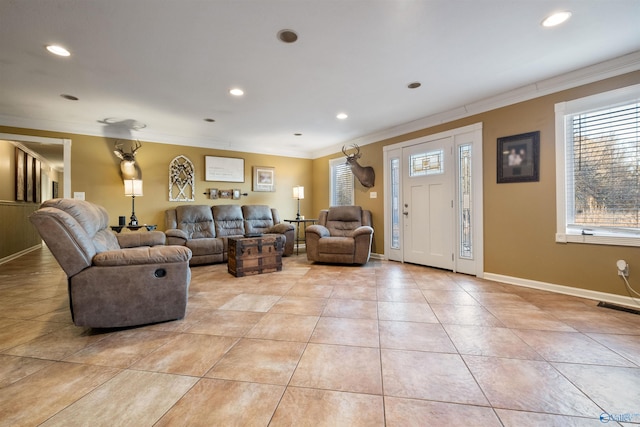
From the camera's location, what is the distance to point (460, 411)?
4.01 ft

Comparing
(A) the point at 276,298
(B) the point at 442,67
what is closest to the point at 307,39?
(B) the point at 442,67

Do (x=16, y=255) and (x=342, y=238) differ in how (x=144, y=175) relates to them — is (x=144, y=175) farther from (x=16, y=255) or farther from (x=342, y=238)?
(x=342, y=238)

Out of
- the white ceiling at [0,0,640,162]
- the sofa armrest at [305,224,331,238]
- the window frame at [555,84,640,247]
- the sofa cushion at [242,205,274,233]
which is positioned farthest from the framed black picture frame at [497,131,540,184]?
the sofa cushion at [242,205,274,233]

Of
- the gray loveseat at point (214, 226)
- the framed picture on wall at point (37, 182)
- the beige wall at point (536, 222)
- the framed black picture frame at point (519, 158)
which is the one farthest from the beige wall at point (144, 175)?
the framed black picture frame at point (519, 158)

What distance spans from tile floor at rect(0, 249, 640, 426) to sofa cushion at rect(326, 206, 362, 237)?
7.58ft

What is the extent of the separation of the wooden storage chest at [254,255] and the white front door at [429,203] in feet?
7.32

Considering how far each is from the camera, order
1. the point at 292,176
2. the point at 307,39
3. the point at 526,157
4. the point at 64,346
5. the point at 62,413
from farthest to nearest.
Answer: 1. the point at 292,176
2. the point at 526,157
3. the point at 307,39
4. the point at 64,346
5. the point at 62,413

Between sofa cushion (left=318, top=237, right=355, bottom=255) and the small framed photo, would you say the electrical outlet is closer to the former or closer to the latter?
sofa cushion (left=318, top=237, right=355, bottom=255)

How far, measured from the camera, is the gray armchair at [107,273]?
189cm

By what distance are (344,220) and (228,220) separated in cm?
228

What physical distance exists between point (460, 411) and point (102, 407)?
1.64 metres

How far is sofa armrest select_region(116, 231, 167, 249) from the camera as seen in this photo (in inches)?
126

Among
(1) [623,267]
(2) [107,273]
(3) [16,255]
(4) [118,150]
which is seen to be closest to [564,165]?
(1) [623,267]

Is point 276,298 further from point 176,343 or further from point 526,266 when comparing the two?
point 526,266
